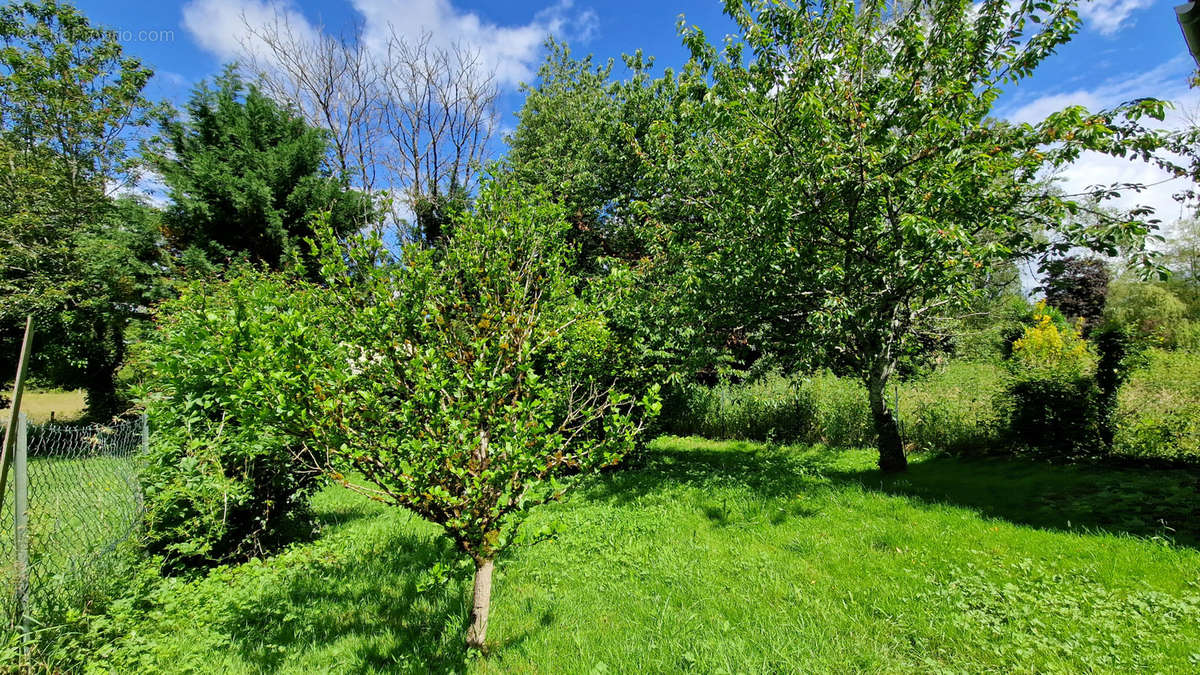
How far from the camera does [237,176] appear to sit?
44.1 ft

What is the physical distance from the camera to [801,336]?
6582mm

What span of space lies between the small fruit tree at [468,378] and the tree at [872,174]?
3.45 metres

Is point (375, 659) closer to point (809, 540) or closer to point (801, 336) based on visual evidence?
point (809, 540)

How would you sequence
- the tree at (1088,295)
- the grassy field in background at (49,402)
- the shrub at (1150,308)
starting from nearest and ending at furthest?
the shrub at (1150,308) < the grassy field in background at (49,402) < the tree at (1088,295)

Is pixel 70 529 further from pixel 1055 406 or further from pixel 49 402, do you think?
pixel 49 402

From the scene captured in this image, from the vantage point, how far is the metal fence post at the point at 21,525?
9.29 feet

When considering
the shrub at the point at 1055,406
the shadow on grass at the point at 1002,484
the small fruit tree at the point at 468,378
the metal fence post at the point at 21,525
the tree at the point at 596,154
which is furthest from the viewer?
the tree at the point at 596,154

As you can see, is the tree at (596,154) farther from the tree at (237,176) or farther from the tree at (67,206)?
the tree at (67,206)

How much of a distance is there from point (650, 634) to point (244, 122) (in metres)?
17.4

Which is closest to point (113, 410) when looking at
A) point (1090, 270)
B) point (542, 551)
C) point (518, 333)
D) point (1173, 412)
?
point (542, 551)

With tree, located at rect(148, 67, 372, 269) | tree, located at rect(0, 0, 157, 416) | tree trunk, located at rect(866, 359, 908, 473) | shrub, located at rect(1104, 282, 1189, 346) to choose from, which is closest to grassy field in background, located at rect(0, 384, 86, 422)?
tree, located at rect(0, 0, 157, 416)

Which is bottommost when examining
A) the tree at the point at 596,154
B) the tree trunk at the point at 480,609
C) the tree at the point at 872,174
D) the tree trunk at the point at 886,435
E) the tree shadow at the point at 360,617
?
the tree shadow at the point at 360,617

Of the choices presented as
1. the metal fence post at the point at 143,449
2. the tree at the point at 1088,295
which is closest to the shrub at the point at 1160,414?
the metal fence post at the point at 143,449

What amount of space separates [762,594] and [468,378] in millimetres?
3005
